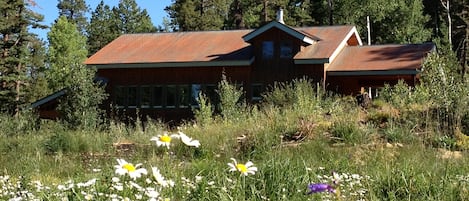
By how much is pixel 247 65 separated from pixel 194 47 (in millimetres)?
3915

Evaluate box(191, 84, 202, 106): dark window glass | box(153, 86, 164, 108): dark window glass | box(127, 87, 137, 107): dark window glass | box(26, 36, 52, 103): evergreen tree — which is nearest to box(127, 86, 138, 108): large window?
box(127, 87, 137, 107): dark window glass

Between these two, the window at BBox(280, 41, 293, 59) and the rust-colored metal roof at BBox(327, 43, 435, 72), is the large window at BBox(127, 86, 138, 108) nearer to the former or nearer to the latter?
the window at BBox(280, 41, 293, 59)

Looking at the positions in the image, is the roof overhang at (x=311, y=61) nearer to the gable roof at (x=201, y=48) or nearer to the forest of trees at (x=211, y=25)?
the gable roof at (x=201, y=48)

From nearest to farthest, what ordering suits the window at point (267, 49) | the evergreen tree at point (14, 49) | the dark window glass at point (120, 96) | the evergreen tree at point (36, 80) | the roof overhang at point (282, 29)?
the roof overhang at point (282, 29) → the window at point (267, 49) → the dark window glass at point (120, 96) → the evergreen tree at point (14, 49) → the evergreen tree at point (36, 80)

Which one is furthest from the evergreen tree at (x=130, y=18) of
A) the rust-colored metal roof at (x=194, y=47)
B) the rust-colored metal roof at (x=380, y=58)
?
the rust-colored metal roof at (x=380, y=58)

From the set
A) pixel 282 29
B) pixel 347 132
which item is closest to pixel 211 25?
pixel 282 29

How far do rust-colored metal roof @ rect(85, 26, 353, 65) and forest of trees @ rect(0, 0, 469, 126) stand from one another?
767cm

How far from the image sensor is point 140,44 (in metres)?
35.0

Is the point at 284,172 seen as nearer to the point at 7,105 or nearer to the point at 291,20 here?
the point at 7,105

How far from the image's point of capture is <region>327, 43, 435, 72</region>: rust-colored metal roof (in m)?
28.8

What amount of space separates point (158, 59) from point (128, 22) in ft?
116

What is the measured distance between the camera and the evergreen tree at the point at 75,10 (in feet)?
214

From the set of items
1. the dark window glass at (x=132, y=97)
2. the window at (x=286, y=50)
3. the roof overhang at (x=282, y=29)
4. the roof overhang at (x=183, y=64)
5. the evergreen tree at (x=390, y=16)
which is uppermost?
the evergreen tree at (x=390, y=16)

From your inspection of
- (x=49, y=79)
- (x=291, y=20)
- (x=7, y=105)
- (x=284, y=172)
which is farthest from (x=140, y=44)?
(x=284, y=172)
